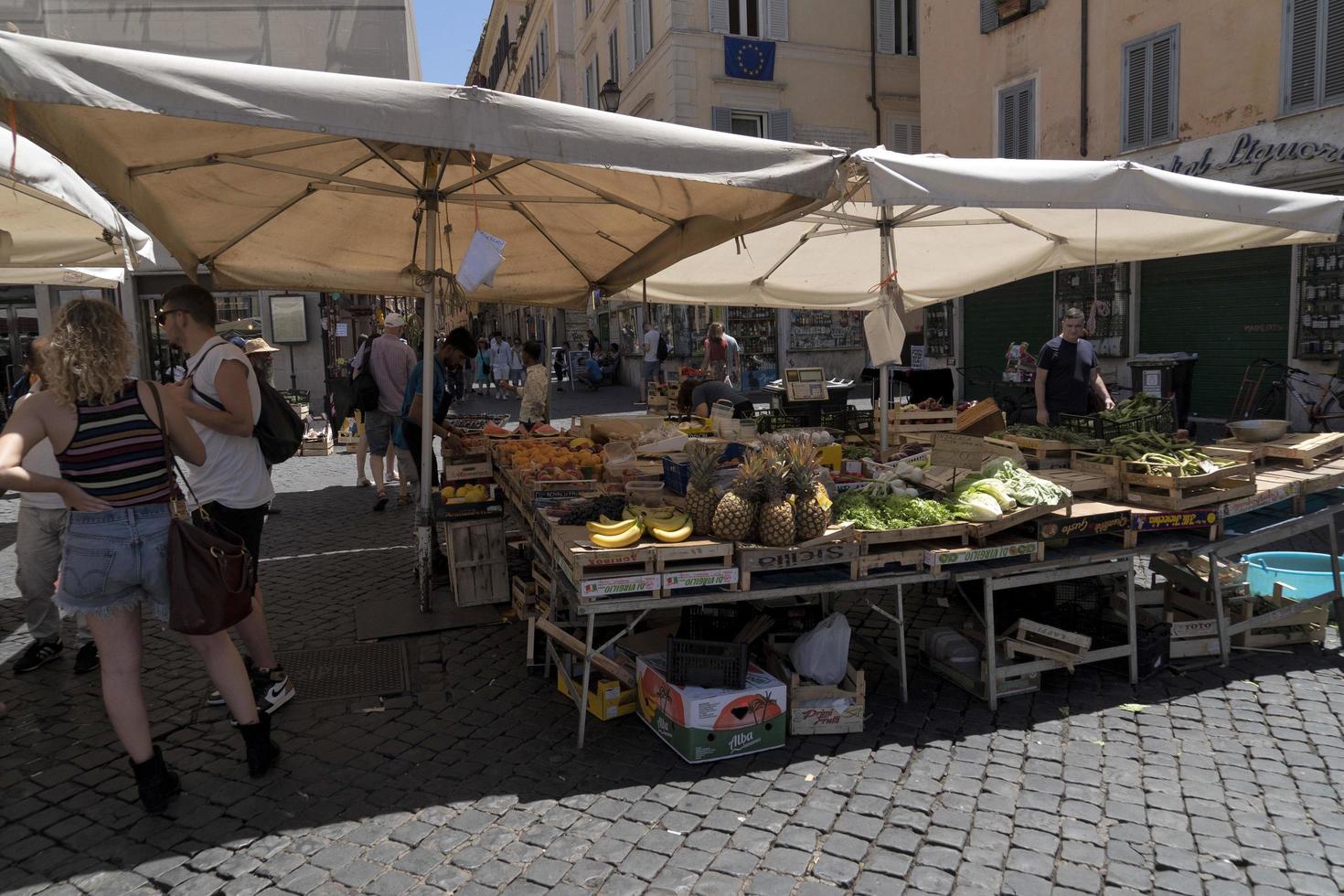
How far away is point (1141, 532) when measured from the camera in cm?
457

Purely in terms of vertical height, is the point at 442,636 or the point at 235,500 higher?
the point at 235,500

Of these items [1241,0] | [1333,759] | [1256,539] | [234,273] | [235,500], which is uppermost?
[1241,0]

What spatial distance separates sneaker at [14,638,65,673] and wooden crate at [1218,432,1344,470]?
682 centimetres

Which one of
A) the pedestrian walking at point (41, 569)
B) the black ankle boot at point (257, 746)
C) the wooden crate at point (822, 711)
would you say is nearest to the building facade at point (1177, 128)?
the wooden crate at point (822, 711)

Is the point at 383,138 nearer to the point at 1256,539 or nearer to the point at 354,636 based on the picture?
the point at 354,636

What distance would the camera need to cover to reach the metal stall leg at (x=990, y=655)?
4.09 m

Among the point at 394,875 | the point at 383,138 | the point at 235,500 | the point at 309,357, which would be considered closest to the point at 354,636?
the point at 235,500

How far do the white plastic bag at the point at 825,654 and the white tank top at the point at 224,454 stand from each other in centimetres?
266

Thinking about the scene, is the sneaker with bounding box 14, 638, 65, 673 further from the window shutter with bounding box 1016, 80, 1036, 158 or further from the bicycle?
the window shutter with bounding box 1016, 80, 1036, 158

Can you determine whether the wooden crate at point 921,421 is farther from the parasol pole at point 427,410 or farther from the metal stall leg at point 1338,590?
the parasol pole at point 427,410

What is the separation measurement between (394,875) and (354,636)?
100.0 inches

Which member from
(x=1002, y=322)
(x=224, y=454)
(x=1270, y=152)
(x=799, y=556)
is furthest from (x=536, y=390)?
(x=1002, y=322)

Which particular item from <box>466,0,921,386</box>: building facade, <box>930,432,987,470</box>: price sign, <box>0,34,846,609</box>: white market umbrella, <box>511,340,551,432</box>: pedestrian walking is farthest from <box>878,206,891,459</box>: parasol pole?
<box>466,0,921,386</box>: building facade

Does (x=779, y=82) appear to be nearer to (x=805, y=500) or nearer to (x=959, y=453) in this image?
(x=959, y=453)
